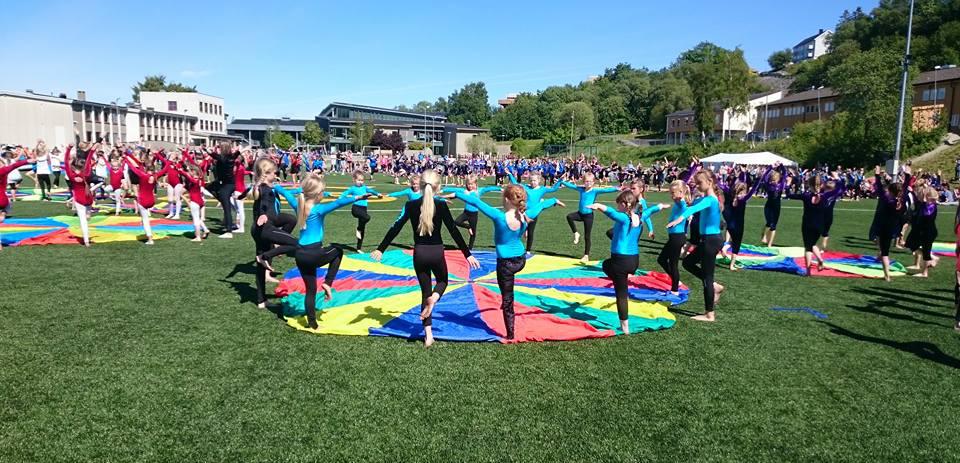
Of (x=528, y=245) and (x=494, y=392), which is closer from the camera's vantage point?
(x=494, y=392)

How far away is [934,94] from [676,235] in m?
65.5

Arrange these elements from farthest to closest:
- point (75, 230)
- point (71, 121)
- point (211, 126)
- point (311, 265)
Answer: point (211, 126)
point (71, 121)
point (75, 230)
point (311, 265)

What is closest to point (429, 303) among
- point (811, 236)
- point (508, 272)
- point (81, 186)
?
point (508, 272)

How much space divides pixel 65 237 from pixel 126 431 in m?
10.8

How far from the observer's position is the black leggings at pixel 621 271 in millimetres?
7395

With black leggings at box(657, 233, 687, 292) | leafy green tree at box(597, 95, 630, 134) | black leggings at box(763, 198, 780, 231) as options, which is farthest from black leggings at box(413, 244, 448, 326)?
leafy green tree at box(597, 95, 630, 134)

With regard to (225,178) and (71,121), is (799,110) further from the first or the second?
(71,121)

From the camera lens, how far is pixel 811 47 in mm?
183750

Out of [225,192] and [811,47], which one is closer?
[225,192]

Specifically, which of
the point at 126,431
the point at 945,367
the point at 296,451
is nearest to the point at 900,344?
the point at 945,367

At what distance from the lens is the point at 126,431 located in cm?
477

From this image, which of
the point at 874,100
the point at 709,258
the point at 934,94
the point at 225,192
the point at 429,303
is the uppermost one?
the point at 934,94

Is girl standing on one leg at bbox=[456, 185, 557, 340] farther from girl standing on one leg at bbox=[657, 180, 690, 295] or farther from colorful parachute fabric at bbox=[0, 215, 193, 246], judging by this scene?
colorful parachute fabric at bbox=[0, 215, 193, 246]

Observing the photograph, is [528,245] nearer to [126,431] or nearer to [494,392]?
[494,392]
